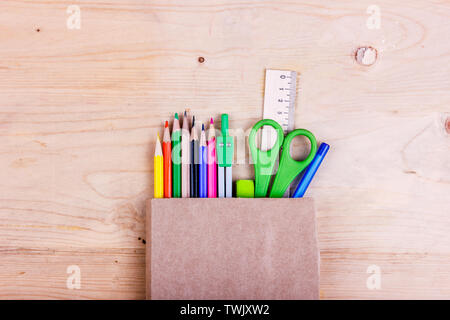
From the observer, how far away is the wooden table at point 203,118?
523 mm

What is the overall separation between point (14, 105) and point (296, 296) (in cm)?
47

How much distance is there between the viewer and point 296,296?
1.58 feet

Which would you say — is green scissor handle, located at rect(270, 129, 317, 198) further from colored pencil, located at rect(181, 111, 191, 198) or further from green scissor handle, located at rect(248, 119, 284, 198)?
colored pencil, located at rect(181, 111, 191, 198)

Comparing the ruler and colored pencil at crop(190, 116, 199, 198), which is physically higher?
the ruler

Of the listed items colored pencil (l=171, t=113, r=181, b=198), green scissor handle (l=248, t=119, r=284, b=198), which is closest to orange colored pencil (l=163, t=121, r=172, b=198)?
colored pencil (l=171, t=113, r=181, b=198)

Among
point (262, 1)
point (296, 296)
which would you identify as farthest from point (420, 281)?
point (262, 1)

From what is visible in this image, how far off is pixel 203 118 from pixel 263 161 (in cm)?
11

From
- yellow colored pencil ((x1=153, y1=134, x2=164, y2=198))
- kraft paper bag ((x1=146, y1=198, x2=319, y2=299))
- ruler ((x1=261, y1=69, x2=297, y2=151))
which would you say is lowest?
kraft paper bag ((x1=146, y1=198, x2=319, y2=299))

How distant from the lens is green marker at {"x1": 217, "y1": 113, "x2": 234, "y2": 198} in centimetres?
50

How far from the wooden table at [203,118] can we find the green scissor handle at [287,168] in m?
0.04

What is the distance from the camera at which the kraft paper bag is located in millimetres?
474

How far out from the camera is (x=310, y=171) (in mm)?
506

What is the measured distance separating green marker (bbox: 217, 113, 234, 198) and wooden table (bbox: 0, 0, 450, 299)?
1.3 inches

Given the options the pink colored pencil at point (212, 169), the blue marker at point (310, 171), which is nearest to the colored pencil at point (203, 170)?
the pink colored pencil at point (212, 169)
